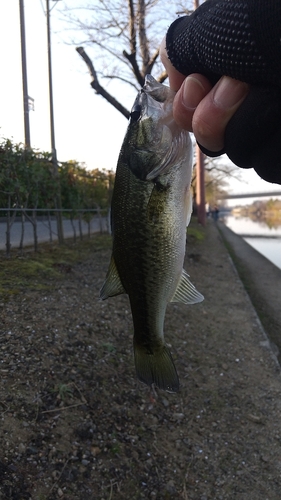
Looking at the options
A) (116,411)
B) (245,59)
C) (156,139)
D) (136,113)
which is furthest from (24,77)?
(245,59)

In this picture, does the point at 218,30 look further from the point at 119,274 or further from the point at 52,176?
the point at 52,176

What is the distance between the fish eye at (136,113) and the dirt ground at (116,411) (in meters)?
2.43

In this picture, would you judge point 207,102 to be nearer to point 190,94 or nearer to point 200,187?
point 190,94

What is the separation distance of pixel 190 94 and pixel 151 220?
2.80ft

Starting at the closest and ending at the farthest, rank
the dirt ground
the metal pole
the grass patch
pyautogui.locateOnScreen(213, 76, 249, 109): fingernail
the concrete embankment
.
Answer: pyautogui.locateOnScreen(213, 76, 249, 109): fingernail < the dirt ground < the grass patch < the concrete embankment < the metal pole

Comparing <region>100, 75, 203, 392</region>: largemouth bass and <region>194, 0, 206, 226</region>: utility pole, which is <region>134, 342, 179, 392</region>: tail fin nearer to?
<region>100, 75, 203, 392</region>: largemouth bass

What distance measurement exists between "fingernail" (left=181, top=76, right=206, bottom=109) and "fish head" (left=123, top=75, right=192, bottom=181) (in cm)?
59

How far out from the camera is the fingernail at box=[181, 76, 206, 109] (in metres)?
1.54

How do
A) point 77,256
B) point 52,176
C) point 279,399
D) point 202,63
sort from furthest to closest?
point 52,176 < point 77,256 < point 279,399 < point 202,63

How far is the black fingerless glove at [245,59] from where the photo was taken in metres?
1.17

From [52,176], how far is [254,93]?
9.81 meters

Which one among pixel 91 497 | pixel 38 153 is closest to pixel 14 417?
pixel 91 497

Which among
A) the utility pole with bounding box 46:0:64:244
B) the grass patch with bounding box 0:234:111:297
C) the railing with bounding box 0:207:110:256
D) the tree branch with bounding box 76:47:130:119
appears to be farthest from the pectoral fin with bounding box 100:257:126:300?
the tree branch with bounding box 76:47:130:119

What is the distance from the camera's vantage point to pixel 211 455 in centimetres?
366
